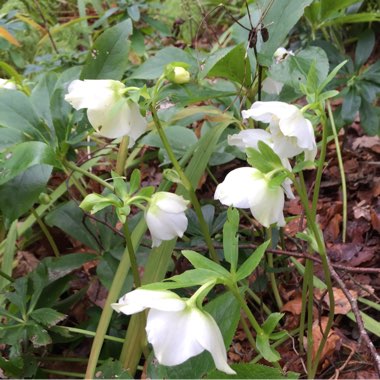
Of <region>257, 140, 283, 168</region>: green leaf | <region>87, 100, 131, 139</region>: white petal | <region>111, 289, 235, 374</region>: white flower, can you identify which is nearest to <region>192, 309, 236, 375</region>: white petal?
<region>111, 289, 235, 374</region>: white flower

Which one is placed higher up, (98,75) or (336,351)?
(98,75)

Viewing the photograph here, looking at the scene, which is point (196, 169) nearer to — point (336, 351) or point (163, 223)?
point (163, 223)

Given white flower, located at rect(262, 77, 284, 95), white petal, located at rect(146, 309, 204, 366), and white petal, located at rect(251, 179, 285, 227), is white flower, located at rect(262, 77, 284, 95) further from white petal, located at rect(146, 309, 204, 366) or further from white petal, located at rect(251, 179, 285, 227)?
white petal, located at rect(146, 309, 204, 366)

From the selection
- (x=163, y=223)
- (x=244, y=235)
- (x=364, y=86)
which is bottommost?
(x=244, y=235)

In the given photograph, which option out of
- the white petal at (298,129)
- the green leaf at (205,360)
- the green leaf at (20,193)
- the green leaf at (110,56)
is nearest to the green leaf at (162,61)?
the green leaf at (110,56)

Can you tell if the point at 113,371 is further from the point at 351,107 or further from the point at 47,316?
the point at 351,107

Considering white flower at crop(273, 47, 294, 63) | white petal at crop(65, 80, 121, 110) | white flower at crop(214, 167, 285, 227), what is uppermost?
white petal at crop(65, 80, 121, 110)

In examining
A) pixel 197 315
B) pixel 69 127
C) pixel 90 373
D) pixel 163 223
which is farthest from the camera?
pixel 69 127

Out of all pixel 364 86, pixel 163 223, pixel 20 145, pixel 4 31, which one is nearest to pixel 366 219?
pixel 364 86

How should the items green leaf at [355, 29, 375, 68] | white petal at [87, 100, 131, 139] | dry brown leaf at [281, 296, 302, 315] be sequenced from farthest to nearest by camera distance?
green leaf at [355, 29, 375, 68], dry brown leaf at [281, 296, 302, 315], white petal at [87, 100, 131, 139]
